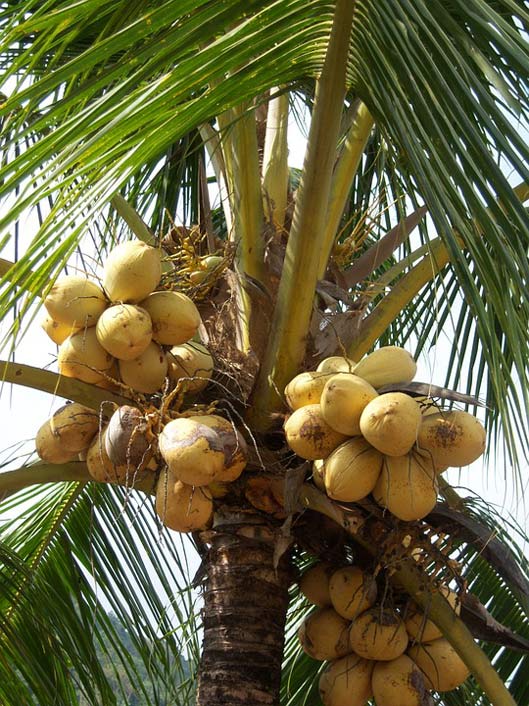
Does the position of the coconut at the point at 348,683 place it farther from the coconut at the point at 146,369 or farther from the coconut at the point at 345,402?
the coconut at the point at 146,369

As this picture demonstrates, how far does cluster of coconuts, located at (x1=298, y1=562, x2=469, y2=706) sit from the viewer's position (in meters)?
2.40

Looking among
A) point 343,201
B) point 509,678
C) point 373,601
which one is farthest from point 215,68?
point 509,678

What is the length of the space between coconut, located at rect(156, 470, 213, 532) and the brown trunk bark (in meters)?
0.17

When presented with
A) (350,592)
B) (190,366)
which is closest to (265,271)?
(190,366)

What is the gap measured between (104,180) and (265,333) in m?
1.01

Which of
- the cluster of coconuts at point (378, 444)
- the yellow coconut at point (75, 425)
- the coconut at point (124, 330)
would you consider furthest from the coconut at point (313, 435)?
the yellow coconut at point (75, 425)

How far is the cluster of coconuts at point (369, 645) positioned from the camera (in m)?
2.40

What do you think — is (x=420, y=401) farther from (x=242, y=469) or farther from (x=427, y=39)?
(x=427, y=39)

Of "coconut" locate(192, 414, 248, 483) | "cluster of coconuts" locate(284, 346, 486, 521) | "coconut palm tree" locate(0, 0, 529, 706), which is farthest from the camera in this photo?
"coconut" locate(192, 414, 248, 483)

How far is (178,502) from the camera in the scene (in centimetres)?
216

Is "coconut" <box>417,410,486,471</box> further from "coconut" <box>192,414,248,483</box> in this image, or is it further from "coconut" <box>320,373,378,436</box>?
"coconut" <box>192,414,248,483</box>

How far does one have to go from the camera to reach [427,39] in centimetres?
161

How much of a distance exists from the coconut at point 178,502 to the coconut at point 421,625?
2.19ft

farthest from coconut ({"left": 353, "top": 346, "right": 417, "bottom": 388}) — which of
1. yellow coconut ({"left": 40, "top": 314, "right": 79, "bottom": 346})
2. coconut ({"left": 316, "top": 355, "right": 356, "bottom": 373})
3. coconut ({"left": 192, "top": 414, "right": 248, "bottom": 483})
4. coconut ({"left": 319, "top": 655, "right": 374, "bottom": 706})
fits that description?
coconut ({"left": 319, "top": 655, "right": 374, "bottom": 706})
